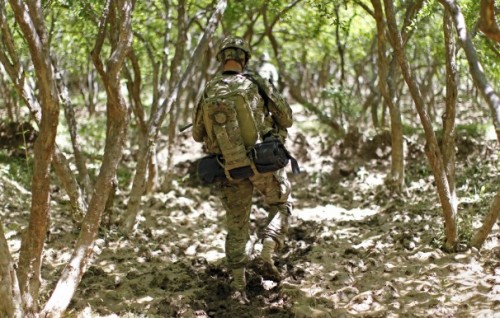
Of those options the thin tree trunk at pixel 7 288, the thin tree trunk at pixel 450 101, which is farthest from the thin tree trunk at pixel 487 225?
the thin tree trunk at pixel 7 288

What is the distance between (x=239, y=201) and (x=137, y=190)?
1866mm

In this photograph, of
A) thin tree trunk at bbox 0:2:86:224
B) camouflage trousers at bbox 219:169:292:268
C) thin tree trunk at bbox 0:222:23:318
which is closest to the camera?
thin tree trunk at bbox 0:222:23:318

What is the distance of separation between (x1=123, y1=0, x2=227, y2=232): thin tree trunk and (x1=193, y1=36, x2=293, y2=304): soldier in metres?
1.22

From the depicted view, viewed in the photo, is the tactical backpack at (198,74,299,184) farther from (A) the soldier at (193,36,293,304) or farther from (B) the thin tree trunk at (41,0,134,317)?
(B) the thin tree trunk at (41,0,134,317)

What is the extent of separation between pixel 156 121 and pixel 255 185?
1944mm

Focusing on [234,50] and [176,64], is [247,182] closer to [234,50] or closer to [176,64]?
[234,50]

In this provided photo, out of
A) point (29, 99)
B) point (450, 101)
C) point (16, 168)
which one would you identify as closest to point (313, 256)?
point (450, 101)

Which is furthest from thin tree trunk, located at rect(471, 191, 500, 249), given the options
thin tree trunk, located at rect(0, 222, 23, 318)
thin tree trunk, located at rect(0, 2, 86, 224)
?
thin tree trunk, located at rect(0, 2, 86, 224)

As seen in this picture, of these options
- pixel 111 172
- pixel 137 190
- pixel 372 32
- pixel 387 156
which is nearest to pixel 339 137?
pixel 387 156

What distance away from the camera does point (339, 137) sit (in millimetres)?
10062

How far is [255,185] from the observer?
16.8 feet

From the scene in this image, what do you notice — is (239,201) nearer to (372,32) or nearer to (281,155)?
(281,155)

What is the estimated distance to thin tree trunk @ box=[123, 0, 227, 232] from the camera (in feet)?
20.9

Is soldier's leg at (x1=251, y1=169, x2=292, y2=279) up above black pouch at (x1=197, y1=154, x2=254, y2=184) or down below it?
below
